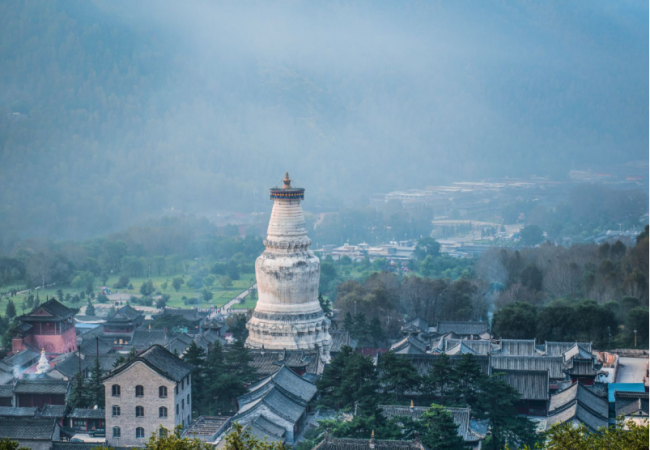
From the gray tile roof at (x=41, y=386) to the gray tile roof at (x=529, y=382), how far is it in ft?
37.1

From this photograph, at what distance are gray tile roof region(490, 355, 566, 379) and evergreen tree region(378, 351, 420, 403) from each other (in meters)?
4.45

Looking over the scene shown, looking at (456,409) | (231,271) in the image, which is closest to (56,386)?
(456,409)

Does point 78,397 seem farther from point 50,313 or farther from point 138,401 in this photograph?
point 50,313

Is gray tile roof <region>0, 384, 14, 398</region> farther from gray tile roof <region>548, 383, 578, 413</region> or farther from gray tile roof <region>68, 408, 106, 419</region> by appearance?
gray tile roof <region>548, 383, 578, 413</region>

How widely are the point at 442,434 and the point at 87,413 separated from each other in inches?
354

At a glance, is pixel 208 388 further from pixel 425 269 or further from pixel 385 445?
pixel 425 269

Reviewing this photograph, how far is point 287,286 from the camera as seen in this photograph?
3378cm

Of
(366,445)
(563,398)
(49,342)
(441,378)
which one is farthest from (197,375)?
(49,342)

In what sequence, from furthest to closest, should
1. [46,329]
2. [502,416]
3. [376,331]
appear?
[376,331]
[46,329]
[502,416]

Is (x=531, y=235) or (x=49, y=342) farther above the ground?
(x=531, y=235)

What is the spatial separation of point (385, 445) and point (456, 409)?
4.05 metres

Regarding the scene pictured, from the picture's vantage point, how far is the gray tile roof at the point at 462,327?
3801 centimetres

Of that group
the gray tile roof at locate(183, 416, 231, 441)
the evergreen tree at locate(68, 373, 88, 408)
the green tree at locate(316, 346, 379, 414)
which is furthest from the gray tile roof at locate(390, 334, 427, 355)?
the evergreen tree at locate(68, 373, 88, 408)

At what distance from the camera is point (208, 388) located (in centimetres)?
2705
